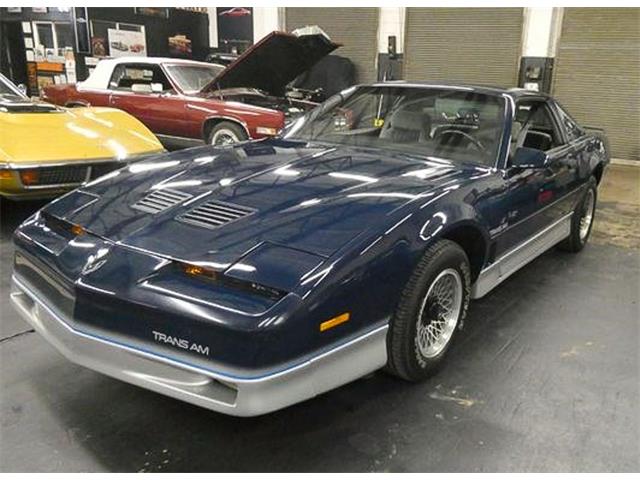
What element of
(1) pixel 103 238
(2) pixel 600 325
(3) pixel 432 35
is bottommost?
(2) pixel 600 325

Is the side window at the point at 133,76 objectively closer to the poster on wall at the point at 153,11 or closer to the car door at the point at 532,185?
the car door at the point at 532,185

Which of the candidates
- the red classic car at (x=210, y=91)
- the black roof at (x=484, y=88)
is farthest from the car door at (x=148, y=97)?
the black roof at (x=484, y=88)

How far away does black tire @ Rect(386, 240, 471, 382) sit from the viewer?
207 cm

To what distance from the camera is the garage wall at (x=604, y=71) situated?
8.89m

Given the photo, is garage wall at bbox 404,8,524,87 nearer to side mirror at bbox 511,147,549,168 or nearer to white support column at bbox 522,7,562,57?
white support column at bbox 522,7,562,57

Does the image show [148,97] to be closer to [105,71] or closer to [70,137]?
[105,71]

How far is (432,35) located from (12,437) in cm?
1030

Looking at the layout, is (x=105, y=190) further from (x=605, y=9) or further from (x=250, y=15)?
(x=250, y=15)

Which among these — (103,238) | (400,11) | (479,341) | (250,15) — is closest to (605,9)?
(400,11)

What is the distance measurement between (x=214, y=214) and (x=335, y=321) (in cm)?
69

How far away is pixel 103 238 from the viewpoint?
2.00 m

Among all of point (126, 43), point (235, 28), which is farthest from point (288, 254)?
point (235, 28)

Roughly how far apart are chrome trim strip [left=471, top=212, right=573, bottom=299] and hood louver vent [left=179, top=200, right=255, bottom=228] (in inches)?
50.5

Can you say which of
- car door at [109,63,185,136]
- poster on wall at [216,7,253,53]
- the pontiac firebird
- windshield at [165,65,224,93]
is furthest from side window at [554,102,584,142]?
Result: poster on wall at [216,7,253,53]
